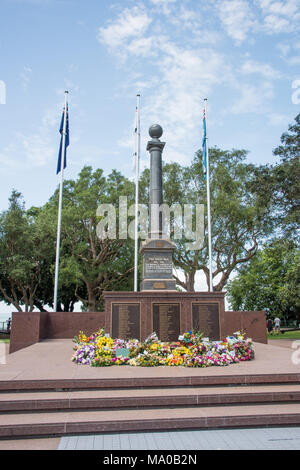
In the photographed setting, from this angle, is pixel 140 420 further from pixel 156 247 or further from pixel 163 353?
pixel 156 247

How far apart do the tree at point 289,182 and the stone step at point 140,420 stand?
1829 cm

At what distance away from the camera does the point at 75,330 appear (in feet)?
56.1

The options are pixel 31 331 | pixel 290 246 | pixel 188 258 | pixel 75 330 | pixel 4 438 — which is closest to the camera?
pixel 4 438

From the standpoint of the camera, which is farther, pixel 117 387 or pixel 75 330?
pixel 75 330

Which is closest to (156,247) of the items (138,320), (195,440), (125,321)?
(138,320)

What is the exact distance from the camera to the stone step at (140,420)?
225 inches

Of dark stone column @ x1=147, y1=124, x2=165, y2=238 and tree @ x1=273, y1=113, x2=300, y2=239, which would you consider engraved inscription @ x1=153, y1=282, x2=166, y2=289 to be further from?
tree @ x1=273, y1=113, x2=300, y2=239

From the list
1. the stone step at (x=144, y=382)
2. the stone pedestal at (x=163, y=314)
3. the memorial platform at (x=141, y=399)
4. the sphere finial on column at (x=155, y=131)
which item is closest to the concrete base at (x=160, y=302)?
the stone pedestal at (x=163, y=314)

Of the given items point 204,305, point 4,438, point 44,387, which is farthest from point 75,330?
point 4,438

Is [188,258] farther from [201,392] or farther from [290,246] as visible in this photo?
[201,392]

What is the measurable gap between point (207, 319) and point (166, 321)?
1366 millimetres

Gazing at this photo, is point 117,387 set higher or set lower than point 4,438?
higher
